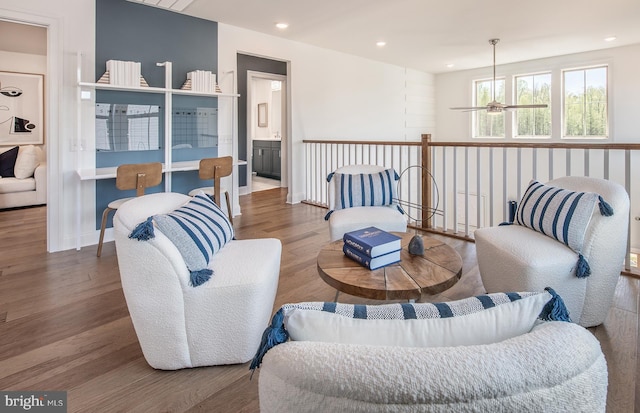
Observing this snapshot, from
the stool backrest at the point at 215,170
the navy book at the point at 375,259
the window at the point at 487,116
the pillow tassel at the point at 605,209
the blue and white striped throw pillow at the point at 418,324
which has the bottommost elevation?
the navy book at the point at 375,259

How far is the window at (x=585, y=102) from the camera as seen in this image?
651cm

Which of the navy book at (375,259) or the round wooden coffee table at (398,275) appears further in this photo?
the navy book at (375,259)

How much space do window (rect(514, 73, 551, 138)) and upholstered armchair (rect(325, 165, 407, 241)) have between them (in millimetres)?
5318

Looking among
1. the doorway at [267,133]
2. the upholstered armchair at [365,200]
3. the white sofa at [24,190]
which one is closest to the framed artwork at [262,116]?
the doorway at [267,133]

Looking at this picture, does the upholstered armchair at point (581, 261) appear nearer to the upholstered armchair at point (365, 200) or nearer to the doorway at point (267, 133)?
the upholstered armchair at point (365, 200)

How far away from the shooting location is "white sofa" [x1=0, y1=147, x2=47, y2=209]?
5.40 meters

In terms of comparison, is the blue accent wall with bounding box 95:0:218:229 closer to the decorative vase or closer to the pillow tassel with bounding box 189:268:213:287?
the pillow tassel with bounding box 189:268:213:287

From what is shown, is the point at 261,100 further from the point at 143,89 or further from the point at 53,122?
the point at 53,122

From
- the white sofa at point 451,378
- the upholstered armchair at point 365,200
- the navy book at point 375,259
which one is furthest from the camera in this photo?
the upholstered armchair at point 365,200

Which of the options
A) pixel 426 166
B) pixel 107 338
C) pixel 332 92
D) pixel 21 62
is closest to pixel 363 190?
pixel 426 166

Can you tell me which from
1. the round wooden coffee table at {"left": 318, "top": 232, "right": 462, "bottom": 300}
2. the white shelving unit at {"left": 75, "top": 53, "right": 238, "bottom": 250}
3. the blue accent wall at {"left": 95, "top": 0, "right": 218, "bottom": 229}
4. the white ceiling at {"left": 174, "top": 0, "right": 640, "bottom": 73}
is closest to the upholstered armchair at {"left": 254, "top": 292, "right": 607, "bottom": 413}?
the round wooden coffee table at {"left": 318, "top": 232, "right": 462, "bottom": 300}

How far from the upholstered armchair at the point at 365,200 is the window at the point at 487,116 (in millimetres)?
5499

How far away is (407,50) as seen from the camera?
21.0ft

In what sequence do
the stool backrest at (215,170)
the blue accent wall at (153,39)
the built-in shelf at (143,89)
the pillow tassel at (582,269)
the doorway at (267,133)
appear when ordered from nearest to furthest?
the pillow tassel at (582,269) → the built-in shelf at (143,89) → the blue accent wall at (153,39) → the stool backrest at (215,170) → the doorway at (267,133)
